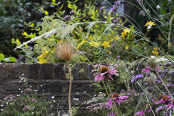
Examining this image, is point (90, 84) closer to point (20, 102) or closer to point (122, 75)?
point (122, 75)

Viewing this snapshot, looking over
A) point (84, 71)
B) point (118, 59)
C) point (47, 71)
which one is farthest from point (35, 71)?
point (118, 59)

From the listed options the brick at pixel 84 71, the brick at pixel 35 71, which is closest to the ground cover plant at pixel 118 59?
the brick at pixel 84 71

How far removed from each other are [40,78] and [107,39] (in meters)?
1.08

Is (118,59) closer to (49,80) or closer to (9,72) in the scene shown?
(49,80)

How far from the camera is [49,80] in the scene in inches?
90.8

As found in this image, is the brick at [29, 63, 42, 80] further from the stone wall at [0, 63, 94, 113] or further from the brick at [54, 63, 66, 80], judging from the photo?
the brick at [54, 63, 66, 80]

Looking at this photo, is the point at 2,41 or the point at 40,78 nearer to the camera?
the point at 40,78

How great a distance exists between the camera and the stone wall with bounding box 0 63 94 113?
7.53ft

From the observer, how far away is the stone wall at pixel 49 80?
2.29 m

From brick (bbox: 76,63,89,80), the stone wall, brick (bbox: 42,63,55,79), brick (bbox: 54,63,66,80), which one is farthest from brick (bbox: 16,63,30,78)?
brick (bbox: 76,63,89,80)

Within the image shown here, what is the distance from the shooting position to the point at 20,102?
2.25 metres

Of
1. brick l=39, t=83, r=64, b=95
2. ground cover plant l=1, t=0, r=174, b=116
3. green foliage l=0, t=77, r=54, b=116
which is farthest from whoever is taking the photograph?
brick l=39, t=83, r=64, b=95

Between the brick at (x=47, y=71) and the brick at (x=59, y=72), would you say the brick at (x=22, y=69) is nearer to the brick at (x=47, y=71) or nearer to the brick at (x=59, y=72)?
the brick at (x=47, y=71)

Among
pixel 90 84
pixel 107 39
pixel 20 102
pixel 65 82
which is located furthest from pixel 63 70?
pixel 107 39
